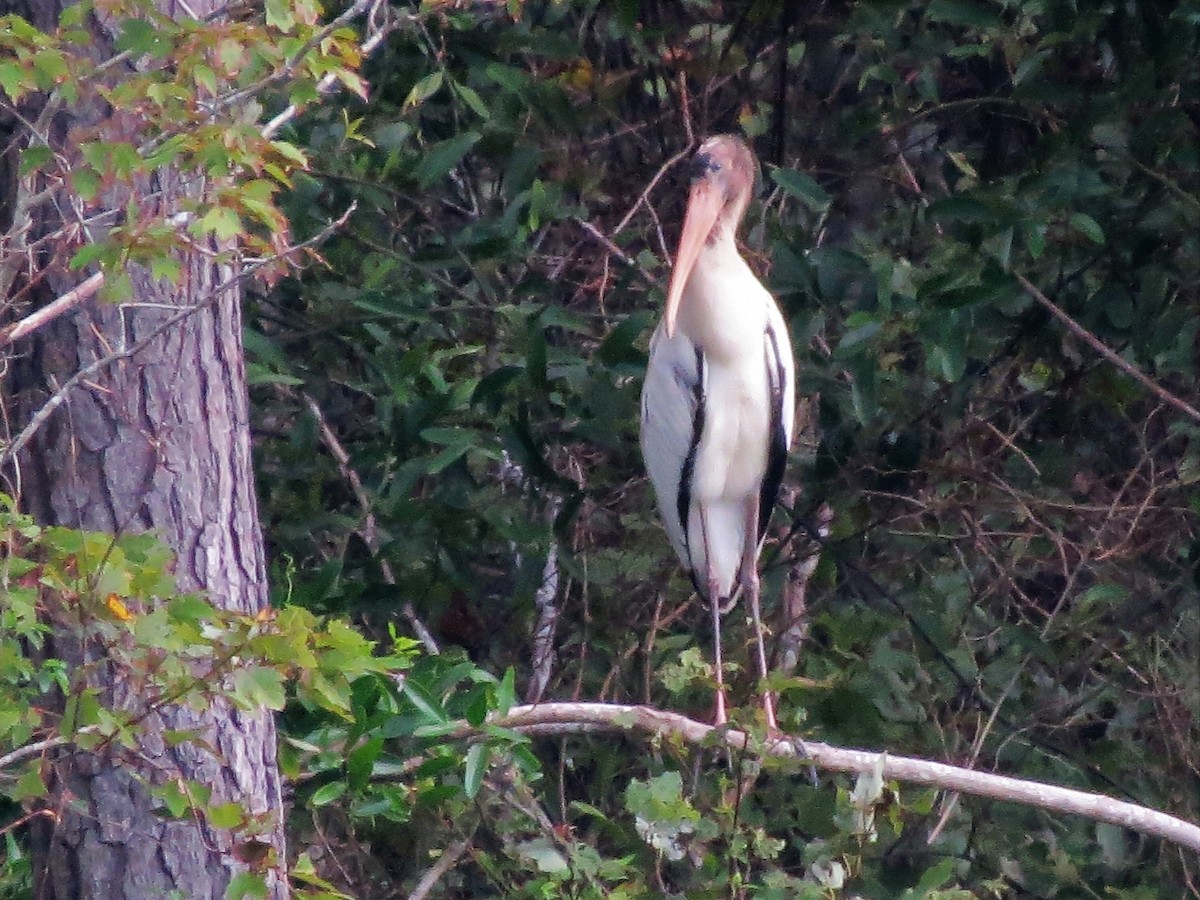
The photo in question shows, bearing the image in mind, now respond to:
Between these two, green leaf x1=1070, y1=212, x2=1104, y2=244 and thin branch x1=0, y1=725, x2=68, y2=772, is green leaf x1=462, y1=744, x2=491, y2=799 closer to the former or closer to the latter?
thin branch x1=0, y1=725, x2=68, y2=772

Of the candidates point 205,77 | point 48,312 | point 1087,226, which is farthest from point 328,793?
point 1087,226

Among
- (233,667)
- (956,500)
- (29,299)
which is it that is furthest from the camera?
A: (956,500)

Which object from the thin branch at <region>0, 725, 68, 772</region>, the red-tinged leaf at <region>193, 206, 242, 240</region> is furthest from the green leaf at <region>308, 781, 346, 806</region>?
the red-tinged leaf at <region>193, 206, 242, 240</region>

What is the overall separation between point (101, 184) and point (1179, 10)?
2132 mm

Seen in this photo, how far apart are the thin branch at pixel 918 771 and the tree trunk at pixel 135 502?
0.45 meters

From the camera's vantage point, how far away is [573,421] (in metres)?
3.98

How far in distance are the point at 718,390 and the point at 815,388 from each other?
1.13ft

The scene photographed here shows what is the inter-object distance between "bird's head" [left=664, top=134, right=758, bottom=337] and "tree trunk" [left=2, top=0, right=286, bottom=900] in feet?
4.13

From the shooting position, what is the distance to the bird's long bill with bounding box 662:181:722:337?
384 cm

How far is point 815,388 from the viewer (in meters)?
3.83

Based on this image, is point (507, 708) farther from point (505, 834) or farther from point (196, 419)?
point (196, 419)

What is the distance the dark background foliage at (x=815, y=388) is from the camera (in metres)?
3.58

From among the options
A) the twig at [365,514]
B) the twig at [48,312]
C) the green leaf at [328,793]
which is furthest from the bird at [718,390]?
the twig at [48,312]

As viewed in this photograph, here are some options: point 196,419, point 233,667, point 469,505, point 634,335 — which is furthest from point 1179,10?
point 233,667
